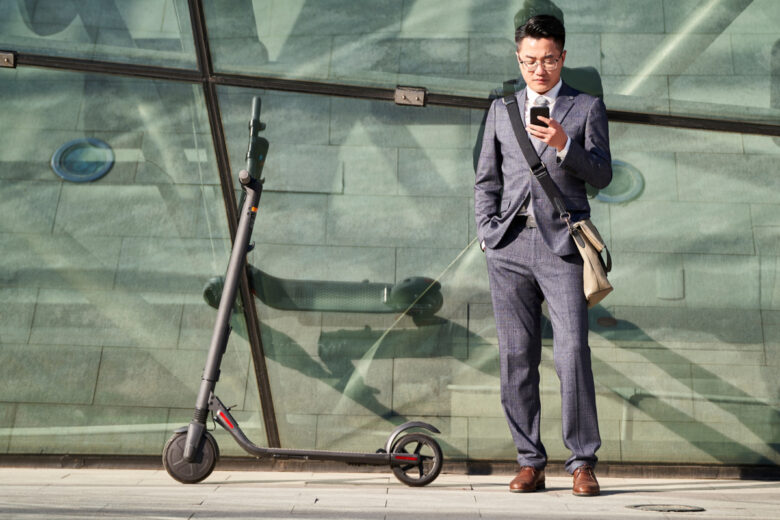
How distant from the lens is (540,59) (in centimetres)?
256

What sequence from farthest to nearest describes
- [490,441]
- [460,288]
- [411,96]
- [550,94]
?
[411,96], [460,288], [490,441], [550,94]

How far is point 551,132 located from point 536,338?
759 mm

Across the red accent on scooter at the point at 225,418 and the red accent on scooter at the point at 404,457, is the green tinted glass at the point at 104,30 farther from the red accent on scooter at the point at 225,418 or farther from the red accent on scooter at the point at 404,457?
the red accent on scooter at the point at 404,457

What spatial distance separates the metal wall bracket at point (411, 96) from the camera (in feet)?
11.5

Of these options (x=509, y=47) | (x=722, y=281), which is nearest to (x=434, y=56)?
(x=509, y=47)

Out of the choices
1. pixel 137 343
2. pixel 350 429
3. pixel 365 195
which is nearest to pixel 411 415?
pixel 350 429

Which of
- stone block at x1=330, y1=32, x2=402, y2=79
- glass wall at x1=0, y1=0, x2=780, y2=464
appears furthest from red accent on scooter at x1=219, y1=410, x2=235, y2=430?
stone block at x1=330, y1=32, x2=402, y2=79

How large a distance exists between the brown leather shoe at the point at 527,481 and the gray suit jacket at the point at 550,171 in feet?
2.50

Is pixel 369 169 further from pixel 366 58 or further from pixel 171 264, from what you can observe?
pixel 171 264

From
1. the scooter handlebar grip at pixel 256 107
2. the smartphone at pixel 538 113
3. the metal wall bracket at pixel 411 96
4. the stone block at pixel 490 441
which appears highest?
the metal wall bracket at pixel 411 96

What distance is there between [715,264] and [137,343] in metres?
2.64

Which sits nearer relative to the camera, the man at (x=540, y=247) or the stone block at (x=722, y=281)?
the man at (x=540, y=247)

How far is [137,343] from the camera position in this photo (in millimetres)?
3348

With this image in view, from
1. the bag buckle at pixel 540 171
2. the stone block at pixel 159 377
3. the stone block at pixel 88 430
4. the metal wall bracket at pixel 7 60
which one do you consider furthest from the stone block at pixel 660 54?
the metal wall bracket at pixel 7 60
